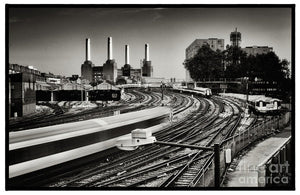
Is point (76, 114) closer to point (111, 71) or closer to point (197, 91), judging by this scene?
point (111, 71)

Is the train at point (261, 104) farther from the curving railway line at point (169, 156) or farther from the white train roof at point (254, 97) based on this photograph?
the curving railway line at point (169, 156)

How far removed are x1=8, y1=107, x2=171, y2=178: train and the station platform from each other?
106 cm

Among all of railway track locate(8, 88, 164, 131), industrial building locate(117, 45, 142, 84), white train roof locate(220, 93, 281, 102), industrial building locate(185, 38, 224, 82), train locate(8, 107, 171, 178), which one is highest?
industrial building locate(185, 38, 224, 82)

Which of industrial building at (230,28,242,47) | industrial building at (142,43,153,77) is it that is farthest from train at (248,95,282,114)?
industrial building at (142,43,153,77)

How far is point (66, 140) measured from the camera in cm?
336

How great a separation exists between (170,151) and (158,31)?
1482mm

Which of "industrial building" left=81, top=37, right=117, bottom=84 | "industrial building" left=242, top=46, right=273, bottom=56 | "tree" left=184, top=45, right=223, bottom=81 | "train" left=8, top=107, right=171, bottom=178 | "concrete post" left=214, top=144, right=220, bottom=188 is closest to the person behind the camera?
"concrete post" left=214, top=144, right=220, bottom=188

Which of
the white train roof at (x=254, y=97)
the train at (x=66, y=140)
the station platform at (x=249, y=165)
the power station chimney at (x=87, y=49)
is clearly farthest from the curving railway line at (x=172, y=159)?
the power station chimney at (x=87, y=49)

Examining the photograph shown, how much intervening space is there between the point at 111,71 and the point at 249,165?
6.67ft

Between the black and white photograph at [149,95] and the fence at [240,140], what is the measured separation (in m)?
0.01

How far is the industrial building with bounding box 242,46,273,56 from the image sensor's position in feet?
11.7

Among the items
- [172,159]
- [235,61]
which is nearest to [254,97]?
[235,61]

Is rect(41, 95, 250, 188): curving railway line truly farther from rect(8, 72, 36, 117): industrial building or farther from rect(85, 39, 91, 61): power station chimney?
rect(85, 39, 91, 61): power station chimney

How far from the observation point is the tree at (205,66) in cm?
381
